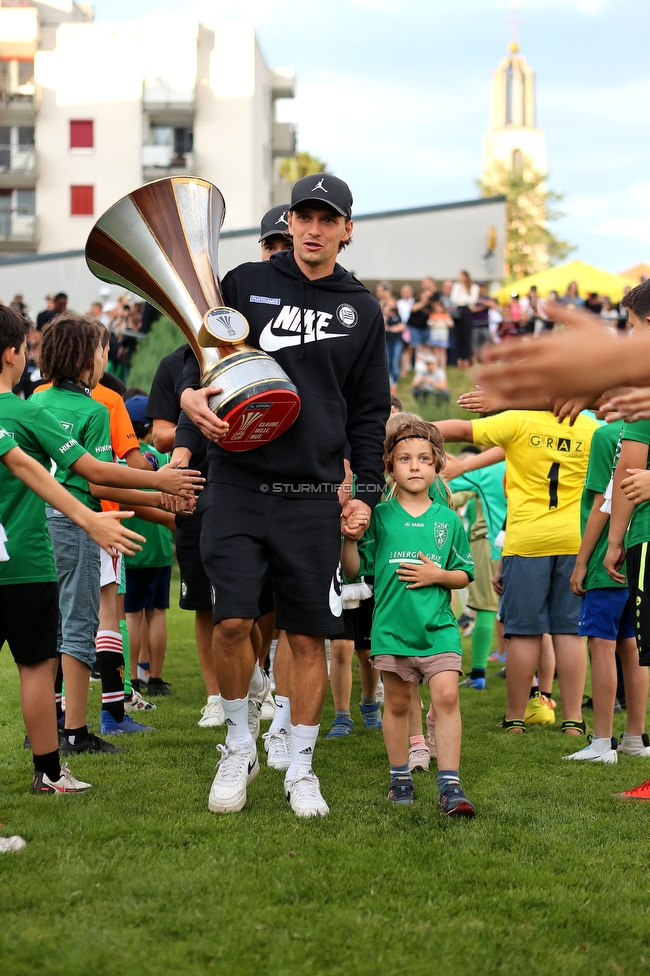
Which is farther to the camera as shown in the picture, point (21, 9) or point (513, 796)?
point (21, 9)

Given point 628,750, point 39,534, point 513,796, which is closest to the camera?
point 39,534

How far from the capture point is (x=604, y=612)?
252 inches

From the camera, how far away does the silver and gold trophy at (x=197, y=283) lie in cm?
464

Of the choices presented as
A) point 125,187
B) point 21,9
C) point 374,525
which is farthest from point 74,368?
point 21,9

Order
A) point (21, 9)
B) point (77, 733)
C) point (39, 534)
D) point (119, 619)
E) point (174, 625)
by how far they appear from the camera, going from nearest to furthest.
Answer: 1. point (39, 534)
2. point (77, 733)
3. point (119, 619)
4. point (174, 625)
5. point (21, 9)

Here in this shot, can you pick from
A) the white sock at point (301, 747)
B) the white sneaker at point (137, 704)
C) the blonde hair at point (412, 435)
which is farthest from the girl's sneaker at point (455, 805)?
the white sneaker at point (137, 704)

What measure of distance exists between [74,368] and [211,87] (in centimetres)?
5292

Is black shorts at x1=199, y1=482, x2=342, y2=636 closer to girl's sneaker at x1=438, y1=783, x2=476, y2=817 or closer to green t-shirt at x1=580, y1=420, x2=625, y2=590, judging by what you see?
girl's sneaker at x1=438, y1=783, x2=476, y2=817

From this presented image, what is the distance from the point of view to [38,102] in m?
55.3

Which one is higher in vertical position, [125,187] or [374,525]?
[125,187]

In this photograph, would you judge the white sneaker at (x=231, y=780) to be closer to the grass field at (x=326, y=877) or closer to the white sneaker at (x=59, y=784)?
the grass field at (x=326, y=877)

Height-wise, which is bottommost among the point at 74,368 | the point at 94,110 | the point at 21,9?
the point at 74,368

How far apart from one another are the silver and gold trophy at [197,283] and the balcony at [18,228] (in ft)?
174

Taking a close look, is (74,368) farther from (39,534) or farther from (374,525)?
(374,525)
